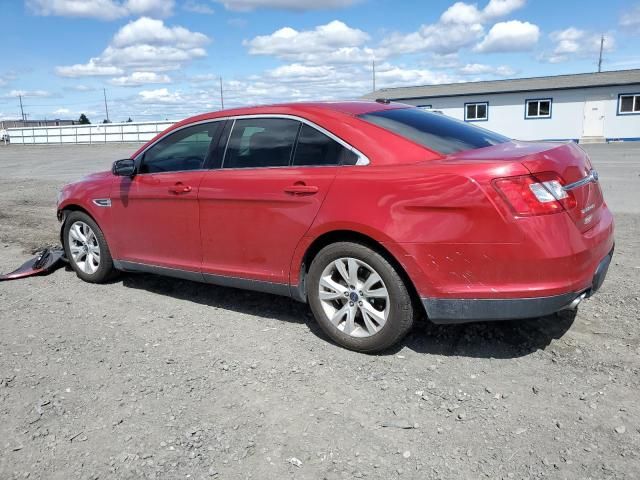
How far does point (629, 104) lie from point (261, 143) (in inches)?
1394

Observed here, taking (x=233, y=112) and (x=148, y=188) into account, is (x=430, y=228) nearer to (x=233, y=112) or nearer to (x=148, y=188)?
(x=233, y=112)

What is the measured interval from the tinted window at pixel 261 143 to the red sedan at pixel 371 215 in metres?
0.01

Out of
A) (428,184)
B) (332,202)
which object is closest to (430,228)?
(428,184)

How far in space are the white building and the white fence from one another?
2074 centimetres

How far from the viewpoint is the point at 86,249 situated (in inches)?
230

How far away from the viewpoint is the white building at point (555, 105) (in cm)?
3359

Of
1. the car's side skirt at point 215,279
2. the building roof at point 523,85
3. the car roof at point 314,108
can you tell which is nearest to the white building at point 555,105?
the building roof at point 523,85

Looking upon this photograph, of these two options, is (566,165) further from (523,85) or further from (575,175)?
(523,85)

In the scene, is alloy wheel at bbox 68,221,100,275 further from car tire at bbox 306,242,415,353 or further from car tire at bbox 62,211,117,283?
car tire at bbox 306,242,415,353

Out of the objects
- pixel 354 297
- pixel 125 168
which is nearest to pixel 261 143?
pixel 354 297

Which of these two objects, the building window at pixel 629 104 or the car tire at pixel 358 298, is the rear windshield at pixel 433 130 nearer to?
the car tire at pixel 358 298

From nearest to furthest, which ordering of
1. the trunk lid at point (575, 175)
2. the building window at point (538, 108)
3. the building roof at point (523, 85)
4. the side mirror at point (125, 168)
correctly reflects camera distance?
the trunk lid at point (575, 175), the side mirror at point (125, 168), the building roof at point (523, 85), the building window at point (538, 108)

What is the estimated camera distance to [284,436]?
9.75 feet

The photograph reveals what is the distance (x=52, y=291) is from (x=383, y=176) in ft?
12.4
